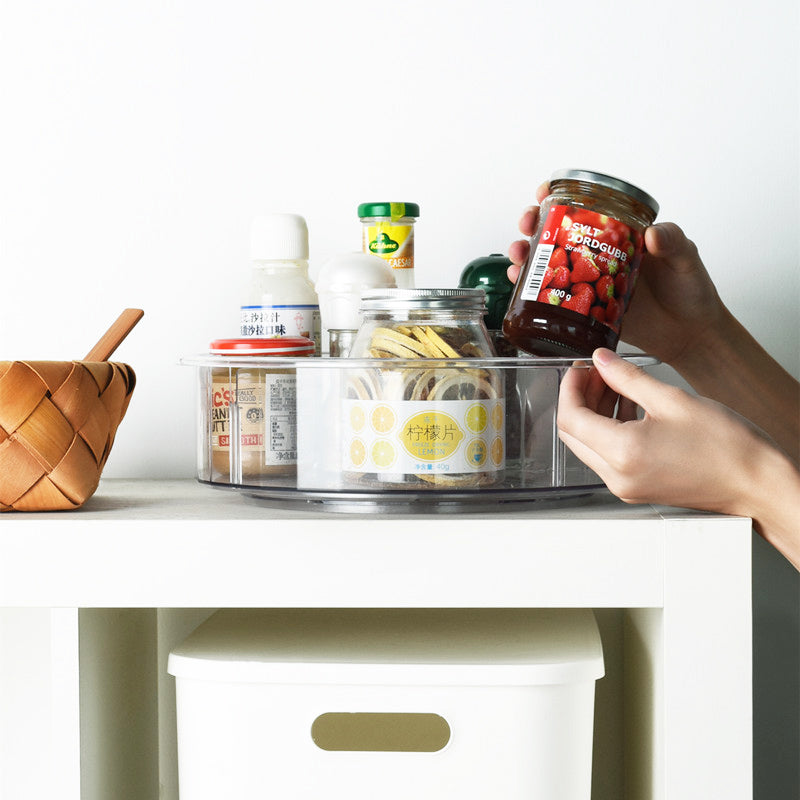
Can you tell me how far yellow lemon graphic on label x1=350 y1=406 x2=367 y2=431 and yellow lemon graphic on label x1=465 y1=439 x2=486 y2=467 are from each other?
0.26ft

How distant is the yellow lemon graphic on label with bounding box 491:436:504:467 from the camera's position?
73 centimetres

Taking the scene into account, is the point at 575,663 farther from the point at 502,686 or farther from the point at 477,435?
the point at 477,435

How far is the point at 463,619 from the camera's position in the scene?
0.83 metres

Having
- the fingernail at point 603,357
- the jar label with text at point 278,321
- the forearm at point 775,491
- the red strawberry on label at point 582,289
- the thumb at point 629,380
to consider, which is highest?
the red strawberry on label at point 582,289

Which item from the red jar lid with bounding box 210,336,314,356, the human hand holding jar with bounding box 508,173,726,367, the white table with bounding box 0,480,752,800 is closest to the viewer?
the white table with bounding box 0,480,752,800

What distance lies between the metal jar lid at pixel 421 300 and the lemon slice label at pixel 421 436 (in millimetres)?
73

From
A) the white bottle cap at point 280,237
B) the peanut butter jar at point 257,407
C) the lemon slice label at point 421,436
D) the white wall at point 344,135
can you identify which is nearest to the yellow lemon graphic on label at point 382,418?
the lemon slice label at point 421,436

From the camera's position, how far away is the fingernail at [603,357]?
27.5 inches

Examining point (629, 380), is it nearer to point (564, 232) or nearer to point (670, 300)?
point (564, 232)

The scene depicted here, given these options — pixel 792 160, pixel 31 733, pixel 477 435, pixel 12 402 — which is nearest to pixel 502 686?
pixel 477 435

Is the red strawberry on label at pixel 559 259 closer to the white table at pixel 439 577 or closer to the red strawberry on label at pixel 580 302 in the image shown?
the red strawberry on label at pixel 580 302

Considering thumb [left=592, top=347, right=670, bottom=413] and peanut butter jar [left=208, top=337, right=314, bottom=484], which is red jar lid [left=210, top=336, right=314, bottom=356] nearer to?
peanut butter jar [left=208, top=337, right=314, bottom=484]

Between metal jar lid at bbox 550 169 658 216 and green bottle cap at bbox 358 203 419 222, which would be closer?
metal jar lid at bbox 550 169 658 216

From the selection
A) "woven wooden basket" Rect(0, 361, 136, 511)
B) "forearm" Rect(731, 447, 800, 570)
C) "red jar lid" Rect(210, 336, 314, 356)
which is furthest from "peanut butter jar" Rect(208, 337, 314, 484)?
"forearm" Rect(731, 447, 800, 570)
